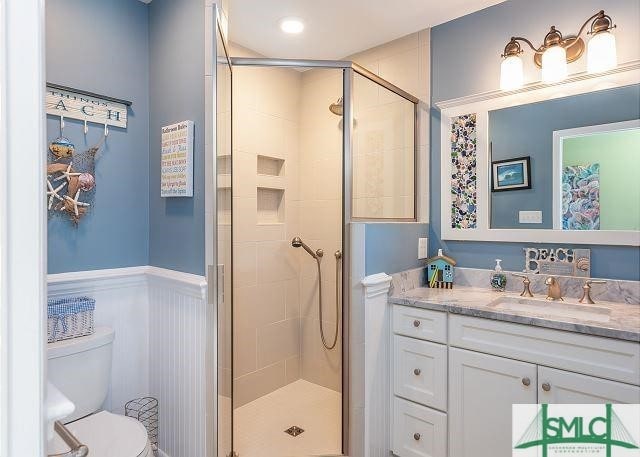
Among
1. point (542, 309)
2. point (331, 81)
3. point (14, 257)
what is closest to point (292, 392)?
point (542, 309)

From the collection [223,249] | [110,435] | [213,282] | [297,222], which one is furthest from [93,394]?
[297,222]

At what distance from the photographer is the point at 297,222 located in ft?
7.38

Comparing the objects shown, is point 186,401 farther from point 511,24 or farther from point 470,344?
point 511,24

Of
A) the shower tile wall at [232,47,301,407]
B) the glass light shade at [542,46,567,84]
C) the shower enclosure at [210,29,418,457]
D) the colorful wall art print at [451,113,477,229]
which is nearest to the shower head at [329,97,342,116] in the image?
the shower enclosure at [210,29,418,457]

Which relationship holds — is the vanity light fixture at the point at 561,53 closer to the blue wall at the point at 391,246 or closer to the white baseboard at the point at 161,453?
the blue wall at the point at 391,246

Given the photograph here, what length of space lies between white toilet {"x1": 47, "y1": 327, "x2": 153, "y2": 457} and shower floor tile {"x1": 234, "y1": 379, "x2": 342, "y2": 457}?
678 mm

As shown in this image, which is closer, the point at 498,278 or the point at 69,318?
the point at 69,318

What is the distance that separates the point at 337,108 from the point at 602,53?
117 cm

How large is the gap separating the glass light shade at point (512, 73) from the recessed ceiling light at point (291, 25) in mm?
1132

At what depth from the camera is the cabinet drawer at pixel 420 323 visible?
1674 mm

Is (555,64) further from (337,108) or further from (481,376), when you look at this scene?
(481,376)

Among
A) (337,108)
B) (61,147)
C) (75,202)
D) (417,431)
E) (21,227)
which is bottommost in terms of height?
(417,431)

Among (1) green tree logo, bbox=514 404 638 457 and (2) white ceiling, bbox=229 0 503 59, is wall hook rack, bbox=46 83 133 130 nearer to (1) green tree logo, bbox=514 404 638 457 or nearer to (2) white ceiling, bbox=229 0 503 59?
(2) white ceiling, bbox=229 0 503 59

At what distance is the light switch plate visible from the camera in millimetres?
1764
